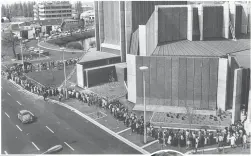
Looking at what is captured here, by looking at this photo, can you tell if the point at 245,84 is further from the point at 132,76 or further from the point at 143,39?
the point at 143,39

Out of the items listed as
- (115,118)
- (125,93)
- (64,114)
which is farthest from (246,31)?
(64,114)

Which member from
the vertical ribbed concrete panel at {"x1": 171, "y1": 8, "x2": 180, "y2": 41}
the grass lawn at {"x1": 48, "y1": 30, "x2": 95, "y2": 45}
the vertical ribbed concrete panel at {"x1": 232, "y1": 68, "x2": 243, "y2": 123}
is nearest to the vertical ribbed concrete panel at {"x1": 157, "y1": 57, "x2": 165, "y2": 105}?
the vertical ribbed concrete panel at {"x1": 171, "y1": 8, "x2": 180, "y2": 41}

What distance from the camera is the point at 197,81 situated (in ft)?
113

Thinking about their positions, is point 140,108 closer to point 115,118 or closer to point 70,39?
point 115,118

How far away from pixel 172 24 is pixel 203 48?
498cm

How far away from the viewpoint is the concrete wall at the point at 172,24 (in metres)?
38.8

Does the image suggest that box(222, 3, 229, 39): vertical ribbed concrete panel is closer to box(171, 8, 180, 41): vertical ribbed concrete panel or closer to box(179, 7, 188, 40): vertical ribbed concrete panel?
box(179, 7, 188, 40): vertical ribbed concrete panel

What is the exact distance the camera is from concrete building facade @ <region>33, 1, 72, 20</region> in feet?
529

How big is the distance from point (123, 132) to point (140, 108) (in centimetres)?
654

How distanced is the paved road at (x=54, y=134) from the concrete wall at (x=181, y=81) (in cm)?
862

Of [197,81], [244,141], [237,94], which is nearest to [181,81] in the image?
[197,81]

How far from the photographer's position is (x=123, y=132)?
30.1 meters

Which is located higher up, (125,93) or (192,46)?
(192,46)

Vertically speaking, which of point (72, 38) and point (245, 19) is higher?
point (245, 19)
